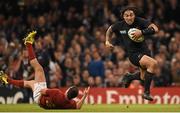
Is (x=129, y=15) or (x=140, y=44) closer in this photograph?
(x=129, y=15)

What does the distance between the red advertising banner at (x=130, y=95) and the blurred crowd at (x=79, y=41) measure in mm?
420

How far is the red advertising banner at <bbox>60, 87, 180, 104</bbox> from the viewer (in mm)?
20797

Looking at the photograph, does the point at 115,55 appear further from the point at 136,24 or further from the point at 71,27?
the point at 136,24

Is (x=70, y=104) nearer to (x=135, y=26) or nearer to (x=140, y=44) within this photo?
(x=140, y=44)

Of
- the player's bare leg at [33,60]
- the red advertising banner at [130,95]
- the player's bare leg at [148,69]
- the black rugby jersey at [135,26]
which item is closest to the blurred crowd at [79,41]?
the red advertising banner at [130,95]

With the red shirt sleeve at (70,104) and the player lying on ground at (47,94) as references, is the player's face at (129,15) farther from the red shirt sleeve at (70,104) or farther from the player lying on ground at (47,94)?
the red shirt sleeve at (70,104)

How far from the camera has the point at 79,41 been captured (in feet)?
75.4

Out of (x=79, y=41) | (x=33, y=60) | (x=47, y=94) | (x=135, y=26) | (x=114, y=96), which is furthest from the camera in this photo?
(x=79, y=41)

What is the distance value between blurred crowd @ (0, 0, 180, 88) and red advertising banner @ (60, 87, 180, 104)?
16.5 inches

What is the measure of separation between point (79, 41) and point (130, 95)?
10.1 feet

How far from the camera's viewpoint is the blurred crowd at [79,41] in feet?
70.7

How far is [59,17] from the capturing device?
974 inches

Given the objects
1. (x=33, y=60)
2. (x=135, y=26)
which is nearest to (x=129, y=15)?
(x=135, y=26)

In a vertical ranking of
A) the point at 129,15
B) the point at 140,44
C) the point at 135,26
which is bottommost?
the point at 140,44
